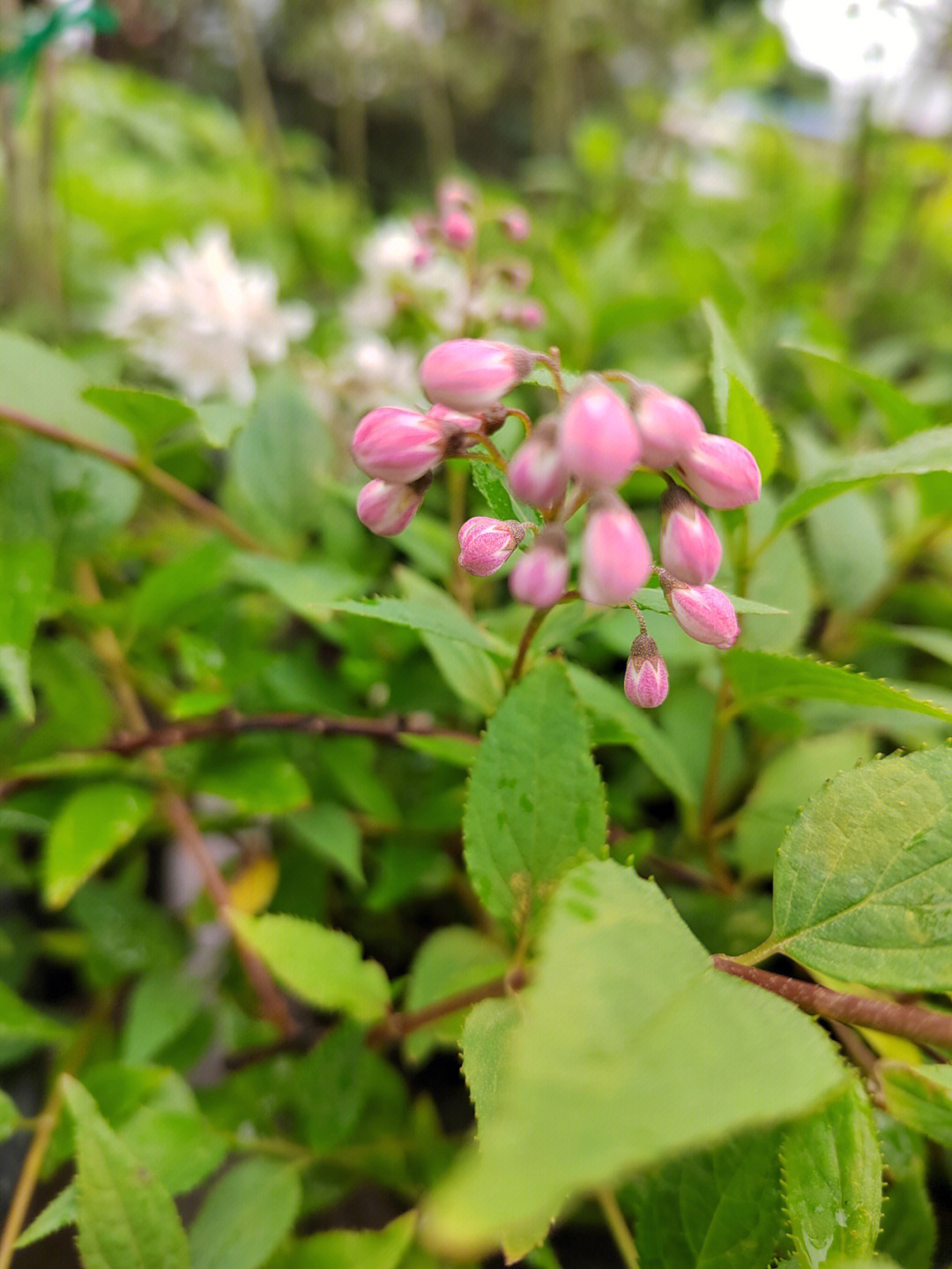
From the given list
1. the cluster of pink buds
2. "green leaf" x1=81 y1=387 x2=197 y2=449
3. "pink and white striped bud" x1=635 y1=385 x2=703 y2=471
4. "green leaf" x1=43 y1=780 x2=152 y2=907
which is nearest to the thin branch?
"green leaf" x1=81 y1=387 x2=197 y2=449

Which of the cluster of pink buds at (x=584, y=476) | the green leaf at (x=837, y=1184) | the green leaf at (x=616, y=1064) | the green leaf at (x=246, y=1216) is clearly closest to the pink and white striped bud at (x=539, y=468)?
the cluster of pink buds at (x=584, y=476)

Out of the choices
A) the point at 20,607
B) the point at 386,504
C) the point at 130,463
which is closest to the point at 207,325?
the point at 130,463

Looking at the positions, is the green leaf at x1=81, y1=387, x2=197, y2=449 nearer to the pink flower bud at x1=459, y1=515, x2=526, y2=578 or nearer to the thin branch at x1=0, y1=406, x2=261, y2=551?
the thin branch at x1=0, y1=406, x2=261, y2=551

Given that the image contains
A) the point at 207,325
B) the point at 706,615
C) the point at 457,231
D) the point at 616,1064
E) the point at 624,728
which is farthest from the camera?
the point at 207,325

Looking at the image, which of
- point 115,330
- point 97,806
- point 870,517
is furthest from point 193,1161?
point 115,330

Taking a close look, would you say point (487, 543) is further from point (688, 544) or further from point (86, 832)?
point (86, 832)

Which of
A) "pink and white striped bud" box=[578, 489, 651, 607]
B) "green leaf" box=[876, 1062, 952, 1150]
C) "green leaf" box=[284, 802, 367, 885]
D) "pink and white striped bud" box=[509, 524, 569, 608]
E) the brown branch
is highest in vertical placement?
"pink and white striped bud" box=[578, 489, 651, 607]
